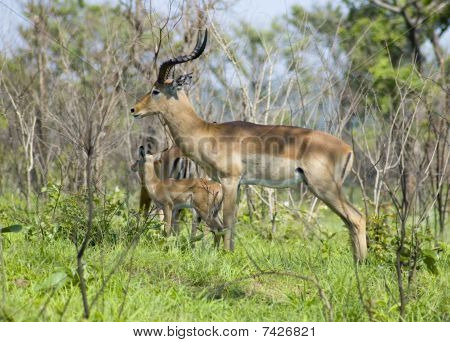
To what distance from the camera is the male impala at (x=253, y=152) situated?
5.58m

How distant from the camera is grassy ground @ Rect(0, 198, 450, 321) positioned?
11.5 ft

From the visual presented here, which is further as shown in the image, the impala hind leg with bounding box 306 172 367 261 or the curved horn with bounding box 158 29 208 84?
the curved horn with bounding box 158 29 208 84

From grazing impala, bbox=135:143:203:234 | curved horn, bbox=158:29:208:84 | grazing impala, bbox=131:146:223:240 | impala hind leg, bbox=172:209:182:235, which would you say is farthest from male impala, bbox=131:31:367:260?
grazing impala, bbox=135:143:203:234

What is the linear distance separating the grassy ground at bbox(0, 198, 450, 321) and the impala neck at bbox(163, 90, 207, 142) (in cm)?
105

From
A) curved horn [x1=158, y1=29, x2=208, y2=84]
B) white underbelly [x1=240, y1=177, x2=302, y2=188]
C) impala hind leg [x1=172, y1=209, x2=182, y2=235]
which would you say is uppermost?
curved horn [x1=158, y1=29, x2=208, y2=84]

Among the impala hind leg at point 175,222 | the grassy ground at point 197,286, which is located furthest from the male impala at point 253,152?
the impala hind leg at point 175,222

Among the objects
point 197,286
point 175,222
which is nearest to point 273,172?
point 175,222

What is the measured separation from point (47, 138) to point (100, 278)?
574 cm

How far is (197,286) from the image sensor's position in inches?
168

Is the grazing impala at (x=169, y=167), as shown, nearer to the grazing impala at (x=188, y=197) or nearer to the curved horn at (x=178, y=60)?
the grazing impala at (x=188, y=197)

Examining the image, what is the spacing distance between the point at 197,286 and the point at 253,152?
1897mm

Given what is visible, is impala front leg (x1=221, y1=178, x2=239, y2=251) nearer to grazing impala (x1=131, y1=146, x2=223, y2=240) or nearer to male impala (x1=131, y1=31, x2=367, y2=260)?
male impala (x1=131, y1=31, x2=367, y2=260)

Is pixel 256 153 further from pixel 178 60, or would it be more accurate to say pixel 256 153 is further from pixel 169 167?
pixel 169 167

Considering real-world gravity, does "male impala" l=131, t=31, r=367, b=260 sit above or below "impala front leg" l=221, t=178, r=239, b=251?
above
